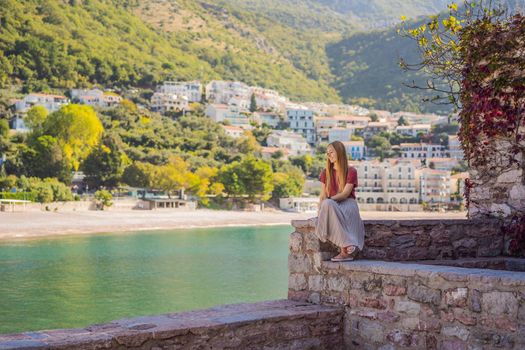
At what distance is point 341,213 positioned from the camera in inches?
199

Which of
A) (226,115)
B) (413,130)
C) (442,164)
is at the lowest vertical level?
(442,164)

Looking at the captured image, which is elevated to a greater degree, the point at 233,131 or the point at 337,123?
the point at 337,123

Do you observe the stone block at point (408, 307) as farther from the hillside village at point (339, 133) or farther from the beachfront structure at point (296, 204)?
the hillside village at point (339, 133)

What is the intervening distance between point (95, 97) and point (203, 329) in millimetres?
95621

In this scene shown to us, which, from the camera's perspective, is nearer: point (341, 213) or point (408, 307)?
point (408, 307)

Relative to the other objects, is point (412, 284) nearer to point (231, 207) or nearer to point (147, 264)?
point (147, 264)

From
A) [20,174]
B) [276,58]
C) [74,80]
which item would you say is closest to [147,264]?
[20,174]

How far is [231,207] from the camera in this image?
64.0 metres

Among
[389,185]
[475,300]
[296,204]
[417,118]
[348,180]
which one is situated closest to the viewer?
[475,300]

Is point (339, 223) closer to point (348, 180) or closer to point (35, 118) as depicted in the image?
point (348, 180)

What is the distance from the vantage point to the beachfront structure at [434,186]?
3120 inches

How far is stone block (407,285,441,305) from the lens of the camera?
4.33 meters

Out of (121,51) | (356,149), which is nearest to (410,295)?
(356,149)

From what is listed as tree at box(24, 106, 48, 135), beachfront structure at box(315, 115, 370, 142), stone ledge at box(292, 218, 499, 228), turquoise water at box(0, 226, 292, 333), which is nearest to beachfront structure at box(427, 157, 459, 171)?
beachfront structure at box(315, 115, 370, 142)
